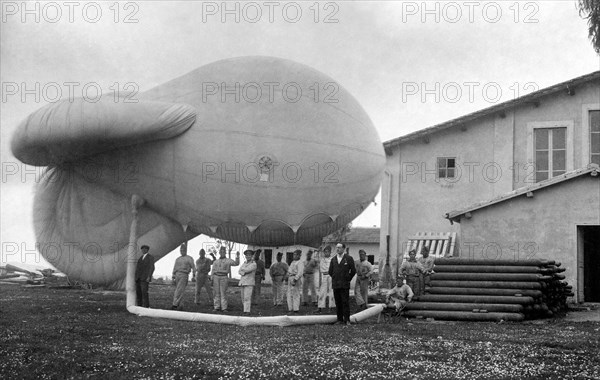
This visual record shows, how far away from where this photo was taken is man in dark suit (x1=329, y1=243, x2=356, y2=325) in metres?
17.1

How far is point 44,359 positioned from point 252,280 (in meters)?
10.1

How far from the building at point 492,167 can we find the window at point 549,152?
1.5 inches

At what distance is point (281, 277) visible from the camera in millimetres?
23875

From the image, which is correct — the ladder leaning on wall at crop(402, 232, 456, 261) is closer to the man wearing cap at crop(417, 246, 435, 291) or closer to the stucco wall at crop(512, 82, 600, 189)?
the stucco wall at crop(512, 82, 600, 189)

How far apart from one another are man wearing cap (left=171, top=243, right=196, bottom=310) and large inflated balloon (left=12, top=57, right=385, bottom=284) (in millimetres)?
2362

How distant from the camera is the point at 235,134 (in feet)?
56.1

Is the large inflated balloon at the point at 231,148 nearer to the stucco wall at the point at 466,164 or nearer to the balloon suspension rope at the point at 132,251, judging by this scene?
the balloon suspension rope at the point at 132,251

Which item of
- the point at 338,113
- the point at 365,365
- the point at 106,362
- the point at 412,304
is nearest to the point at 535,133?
the point at 412,304

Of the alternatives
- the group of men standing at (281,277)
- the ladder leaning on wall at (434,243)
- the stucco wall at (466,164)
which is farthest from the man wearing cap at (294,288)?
the stucco wall at (466,164)

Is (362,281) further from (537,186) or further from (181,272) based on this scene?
(537,186)

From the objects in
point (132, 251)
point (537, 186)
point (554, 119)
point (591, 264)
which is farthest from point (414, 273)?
point (591, 264)

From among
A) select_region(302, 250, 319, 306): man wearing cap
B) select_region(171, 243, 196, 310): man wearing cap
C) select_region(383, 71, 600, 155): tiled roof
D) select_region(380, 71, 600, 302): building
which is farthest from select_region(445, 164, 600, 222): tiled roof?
select_region(171, 243, 196, 310): man wearing cap

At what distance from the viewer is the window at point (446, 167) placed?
31844mm

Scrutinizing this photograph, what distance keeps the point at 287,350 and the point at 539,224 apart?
15.7 meters
